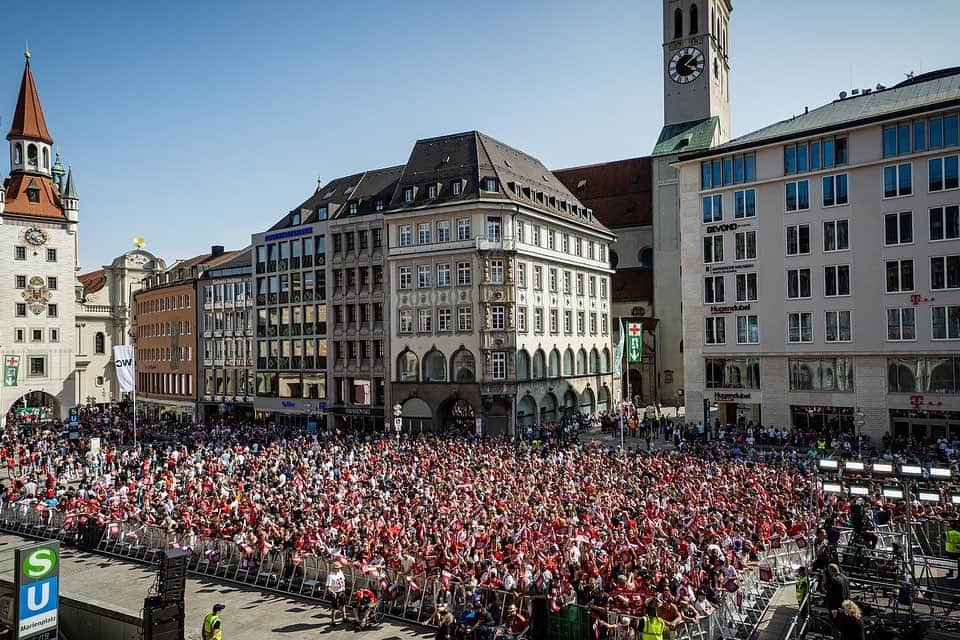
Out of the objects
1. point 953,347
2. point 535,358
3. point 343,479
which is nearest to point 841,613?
point 343,479

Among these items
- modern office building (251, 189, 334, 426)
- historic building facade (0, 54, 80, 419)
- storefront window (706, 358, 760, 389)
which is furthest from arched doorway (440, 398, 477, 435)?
historic building facade (0, 54, 80, 419)

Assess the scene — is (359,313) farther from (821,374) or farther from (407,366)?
(821,374)

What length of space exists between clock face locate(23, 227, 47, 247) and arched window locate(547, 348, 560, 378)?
50.8m

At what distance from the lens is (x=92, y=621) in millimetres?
16578

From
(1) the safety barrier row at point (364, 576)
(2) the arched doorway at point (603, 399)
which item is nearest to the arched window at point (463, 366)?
(2) the arched doorway at point (603, 399)

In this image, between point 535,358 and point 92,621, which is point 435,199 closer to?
point 535,358

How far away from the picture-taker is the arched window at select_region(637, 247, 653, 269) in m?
81.5

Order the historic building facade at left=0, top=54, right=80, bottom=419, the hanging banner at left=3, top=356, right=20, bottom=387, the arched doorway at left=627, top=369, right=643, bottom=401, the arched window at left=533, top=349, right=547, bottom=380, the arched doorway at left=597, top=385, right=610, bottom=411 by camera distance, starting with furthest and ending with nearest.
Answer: the arched doorway at left=627, top=369, right=643, bottom=401
the historic building facade at left=0, top=54, right=80, bottom=419
the arched doorway at left=597, top=385, right=610, bottom=411
the hanging banner at left=3, top=356, right=20, bottom=387
the arched window at left=533, top=349, right=547, bottom=380

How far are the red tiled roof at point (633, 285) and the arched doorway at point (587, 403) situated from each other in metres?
17.5

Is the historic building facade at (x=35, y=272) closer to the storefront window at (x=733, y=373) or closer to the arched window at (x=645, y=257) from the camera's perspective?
the arched window at (x=645, y=257)

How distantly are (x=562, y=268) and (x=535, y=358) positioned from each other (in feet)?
31.2

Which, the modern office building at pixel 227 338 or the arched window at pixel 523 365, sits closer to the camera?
the arched window at pixel 523 365

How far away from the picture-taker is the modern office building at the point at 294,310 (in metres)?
62.3

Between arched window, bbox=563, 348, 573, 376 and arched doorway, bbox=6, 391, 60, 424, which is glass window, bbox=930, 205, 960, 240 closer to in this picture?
arched window, bbox=563, 348, 573, 376
